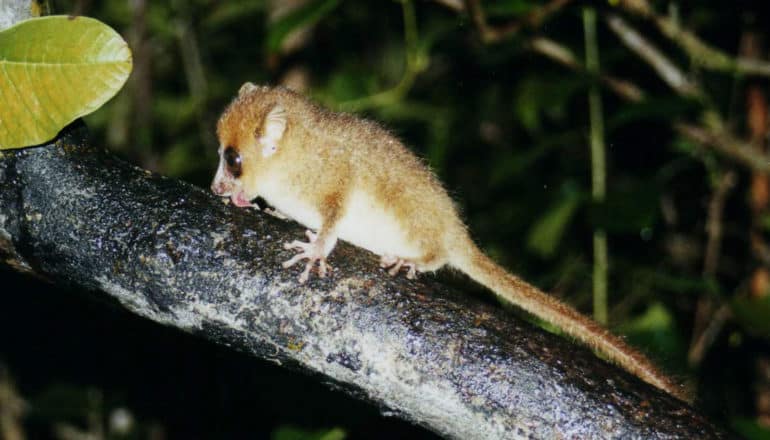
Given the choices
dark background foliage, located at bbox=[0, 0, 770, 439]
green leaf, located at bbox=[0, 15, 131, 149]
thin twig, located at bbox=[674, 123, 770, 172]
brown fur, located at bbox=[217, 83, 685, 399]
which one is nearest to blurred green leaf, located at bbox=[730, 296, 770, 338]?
dark background foliage, located at bbox=[0, 0, 770, 439]

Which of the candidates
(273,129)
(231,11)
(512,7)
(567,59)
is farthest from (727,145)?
(231,11)

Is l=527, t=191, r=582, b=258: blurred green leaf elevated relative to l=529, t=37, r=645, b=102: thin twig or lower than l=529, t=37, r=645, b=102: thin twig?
lower

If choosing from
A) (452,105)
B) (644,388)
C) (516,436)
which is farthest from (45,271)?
(452,105)

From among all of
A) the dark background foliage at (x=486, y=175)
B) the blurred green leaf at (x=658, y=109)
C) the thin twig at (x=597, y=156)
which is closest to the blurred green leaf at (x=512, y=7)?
the dark background foliage at (x=486, y=175)

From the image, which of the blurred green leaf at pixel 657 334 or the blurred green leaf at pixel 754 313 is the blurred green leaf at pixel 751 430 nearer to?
the blurred green leaf at pixel 657 334

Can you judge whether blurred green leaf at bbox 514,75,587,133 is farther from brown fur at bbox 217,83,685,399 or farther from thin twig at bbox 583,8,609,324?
brown fur at bbox 217,83,685,399

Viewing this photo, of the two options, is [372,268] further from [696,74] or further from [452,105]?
[452,105]

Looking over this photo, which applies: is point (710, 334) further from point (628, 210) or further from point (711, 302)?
point (628, 210)
